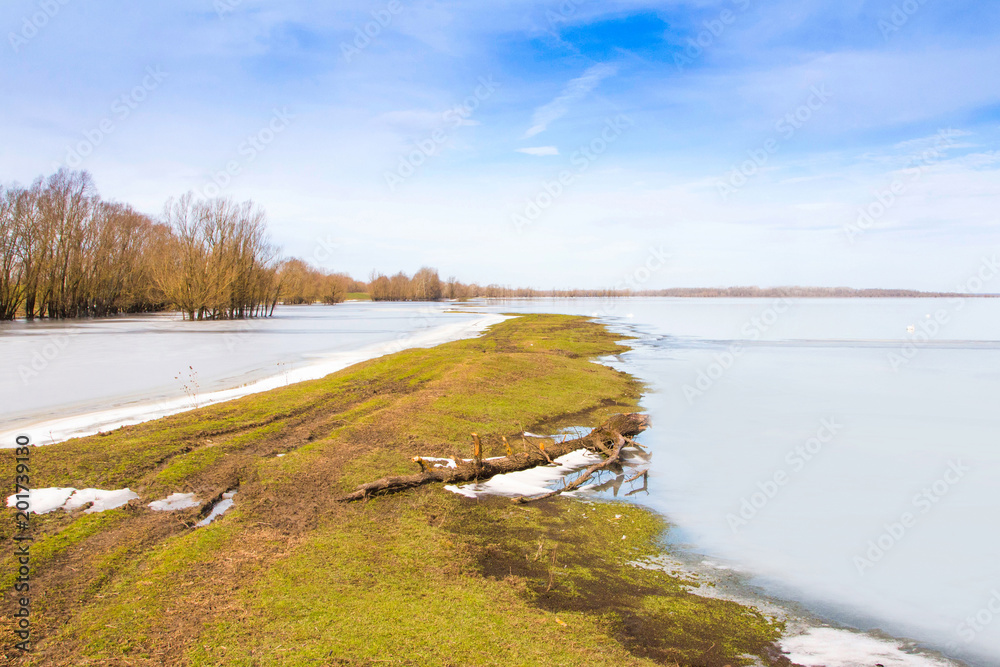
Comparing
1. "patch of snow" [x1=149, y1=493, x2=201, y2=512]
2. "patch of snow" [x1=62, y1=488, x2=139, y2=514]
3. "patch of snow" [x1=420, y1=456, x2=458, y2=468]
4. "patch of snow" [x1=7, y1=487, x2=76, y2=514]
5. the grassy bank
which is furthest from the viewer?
"patch of snow" [x1=420, y1=456, x2=458, y2=468]

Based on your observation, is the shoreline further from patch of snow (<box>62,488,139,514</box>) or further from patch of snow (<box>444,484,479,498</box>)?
patch of snow (<box>444,484,479,498</box>)

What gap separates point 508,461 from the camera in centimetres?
858

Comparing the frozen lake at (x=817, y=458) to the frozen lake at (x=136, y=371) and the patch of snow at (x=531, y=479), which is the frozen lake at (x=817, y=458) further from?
the patch of snow at (x=531, y=479)

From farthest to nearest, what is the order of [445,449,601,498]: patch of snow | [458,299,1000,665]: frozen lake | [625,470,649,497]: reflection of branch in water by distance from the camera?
[625,470,649,497]: reflection of branch in water
[445,449,601,498]: patch of snow
[458,299,1000,665]: frozen lake

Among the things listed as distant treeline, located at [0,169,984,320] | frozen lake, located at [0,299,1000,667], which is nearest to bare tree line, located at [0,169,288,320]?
distant treeline, located at [0,169,984,320]

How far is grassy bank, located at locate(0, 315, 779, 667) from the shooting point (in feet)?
13.3

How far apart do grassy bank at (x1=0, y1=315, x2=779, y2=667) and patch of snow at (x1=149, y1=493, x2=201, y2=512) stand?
0.59 feet

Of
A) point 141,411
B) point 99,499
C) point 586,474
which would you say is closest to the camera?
point 99,499

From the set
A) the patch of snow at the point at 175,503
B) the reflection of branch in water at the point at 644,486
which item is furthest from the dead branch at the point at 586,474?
the patch of snow at the point at 175,503

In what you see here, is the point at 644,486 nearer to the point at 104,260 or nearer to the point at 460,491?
the point at 460,491

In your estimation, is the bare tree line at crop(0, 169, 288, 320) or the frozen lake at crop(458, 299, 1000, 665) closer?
the frozen lake at crop(458, 299, 1000, 665)

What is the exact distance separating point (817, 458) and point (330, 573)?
8.50 meters

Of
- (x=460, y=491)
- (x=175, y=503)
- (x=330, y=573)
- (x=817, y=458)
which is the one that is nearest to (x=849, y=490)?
(x=817, y=458)

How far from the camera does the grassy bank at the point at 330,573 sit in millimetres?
4055
